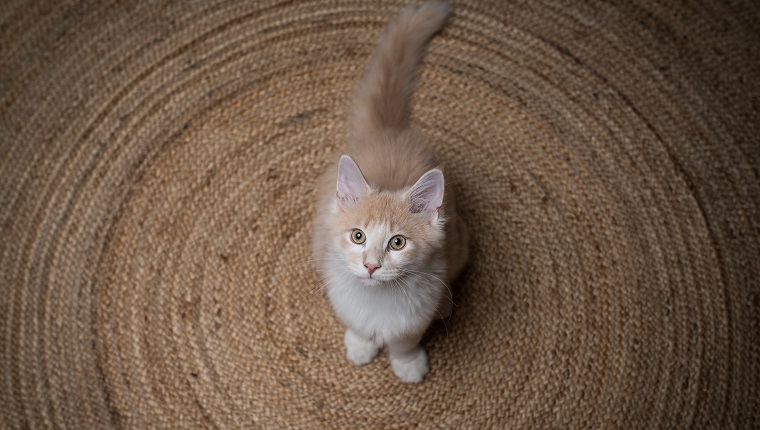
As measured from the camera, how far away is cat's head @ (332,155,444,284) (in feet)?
3.57

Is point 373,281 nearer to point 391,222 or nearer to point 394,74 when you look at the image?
point 391,222

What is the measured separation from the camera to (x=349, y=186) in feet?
3.74

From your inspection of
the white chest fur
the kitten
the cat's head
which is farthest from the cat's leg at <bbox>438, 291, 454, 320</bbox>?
the cat's head

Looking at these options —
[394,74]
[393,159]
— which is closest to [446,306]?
[393,159]

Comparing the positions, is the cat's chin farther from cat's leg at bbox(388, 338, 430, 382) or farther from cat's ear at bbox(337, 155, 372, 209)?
cat's leg at bbox(388, 338, 430, 382)

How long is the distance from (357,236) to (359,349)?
16.0 inches

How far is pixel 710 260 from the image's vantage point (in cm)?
151

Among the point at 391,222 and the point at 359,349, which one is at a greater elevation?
the point at 391,222

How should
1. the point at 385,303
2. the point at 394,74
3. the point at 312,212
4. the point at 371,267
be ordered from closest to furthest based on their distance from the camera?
the point at 371,267 → the point at 385,303 → the point at 394,74 → the point at 312,212

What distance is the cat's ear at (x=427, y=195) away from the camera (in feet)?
3.56

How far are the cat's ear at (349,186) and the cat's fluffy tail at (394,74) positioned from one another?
0.86 feet

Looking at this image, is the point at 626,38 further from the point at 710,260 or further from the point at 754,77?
the point at 710,260

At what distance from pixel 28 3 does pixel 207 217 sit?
0.71m

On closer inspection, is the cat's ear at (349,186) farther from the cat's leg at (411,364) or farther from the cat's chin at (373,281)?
the cat's leg at (411,364)
